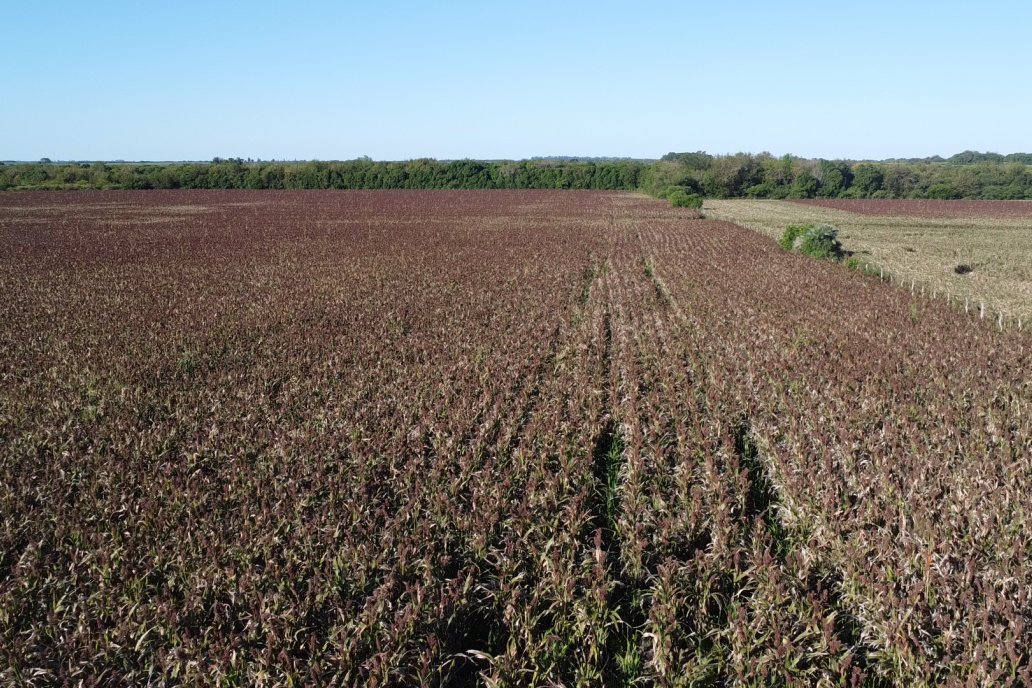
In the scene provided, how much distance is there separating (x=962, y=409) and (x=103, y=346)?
50.2 ft

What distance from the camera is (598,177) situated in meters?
109

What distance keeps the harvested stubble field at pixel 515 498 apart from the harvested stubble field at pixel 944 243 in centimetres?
830

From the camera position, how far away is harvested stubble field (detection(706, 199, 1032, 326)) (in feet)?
75.6

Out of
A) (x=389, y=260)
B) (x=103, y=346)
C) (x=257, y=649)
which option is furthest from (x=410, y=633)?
(x=389, y=260)

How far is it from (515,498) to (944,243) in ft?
136

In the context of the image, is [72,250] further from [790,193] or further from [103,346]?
[790,193]

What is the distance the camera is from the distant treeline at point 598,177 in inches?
3816

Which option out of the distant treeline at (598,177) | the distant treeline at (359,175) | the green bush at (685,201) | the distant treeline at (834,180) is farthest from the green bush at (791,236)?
the distant treeline at (359,175)

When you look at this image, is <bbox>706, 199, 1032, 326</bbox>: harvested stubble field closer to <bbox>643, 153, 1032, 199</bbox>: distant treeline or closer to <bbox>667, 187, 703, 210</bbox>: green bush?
<bbox>667, 187, 703, 210</bbox>: green bush

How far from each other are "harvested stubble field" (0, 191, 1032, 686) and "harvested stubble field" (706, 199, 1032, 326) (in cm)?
830

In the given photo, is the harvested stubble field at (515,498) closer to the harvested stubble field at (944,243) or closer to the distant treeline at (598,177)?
the harvested stubble field at (944,243)

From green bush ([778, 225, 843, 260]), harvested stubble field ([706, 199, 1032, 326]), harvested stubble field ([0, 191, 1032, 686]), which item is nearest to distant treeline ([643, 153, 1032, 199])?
harvested stubble field ([706, 199, 1032, 326])

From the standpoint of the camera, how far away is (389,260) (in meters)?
27.8

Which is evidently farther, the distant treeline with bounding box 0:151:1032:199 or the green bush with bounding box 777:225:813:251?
the distant treeline with bounding box 0:151:1032:199
